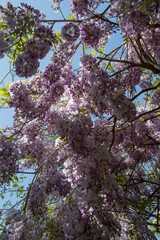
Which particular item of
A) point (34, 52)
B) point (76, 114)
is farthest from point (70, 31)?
point (76, 114)

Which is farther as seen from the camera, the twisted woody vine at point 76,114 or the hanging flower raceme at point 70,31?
the hanging flower raceme at point 70,31

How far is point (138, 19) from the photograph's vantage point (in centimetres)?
225

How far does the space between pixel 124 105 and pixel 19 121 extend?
73.2 inches

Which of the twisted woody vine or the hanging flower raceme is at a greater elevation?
the hanging flower raceme

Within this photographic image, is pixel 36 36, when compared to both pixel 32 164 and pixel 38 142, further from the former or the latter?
pixel 32 164

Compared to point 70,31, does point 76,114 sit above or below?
below

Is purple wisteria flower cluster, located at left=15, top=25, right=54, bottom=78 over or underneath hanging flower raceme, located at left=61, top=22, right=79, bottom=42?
underneath

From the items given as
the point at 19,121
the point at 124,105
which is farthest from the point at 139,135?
the point at 19,121

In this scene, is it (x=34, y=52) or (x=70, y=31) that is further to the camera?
(x=70, y=31)

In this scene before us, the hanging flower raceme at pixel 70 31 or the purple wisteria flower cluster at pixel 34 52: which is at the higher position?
the hanging flower raceme at pixel 70 31

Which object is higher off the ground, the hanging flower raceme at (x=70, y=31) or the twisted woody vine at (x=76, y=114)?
the hanging flower raceme at (x=70, y=31)

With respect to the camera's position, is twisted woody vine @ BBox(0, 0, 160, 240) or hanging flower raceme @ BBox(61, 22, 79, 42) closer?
twisted woody vine @ BBox(0, 0, 160, 240)

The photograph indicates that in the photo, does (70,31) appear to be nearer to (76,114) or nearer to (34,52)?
(34,52)

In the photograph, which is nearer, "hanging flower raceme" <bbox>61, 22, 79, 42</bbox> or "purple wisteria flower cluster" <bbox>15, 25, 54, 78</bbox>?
"purple wisteria flower cluster" <bbox>15, 25, 54, 78</bbox>
